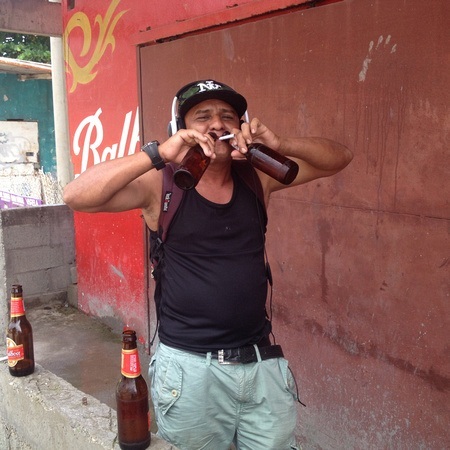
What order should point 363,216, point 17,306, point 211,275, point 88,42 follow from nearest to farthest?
point 211,275
point 17,306
point 363,216
point 88,42

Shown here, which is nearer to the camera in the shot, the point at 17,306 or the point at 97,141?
the point at 17,306

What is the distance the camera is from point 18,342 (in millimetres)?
Answer: 2912

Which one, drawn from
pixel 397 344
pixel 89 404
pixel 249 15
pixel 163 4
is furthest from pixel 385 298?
pixel 163 4

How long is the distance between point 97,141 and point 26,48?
13.6 meters

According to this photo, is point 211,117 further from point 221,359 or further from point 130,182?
point 221,359

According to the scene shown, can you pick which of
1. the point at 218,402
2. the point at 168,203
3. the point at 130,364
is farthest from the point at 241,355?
the point at 168,203

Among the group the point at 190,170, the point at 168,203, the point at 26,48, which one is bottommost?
the point at 168,203

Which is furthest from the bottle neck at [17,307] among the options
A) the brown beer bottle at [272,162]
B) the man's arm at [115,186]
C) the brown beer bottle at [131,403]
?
the brown beer bottle at [272,162]

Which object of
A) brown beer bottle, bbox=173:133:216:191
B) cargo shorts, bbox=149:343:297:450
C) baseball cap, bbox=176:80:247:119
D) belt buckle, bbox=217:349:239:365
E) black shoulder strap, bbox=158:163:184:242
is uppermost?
baseball cap, bbox=176:80:247:119

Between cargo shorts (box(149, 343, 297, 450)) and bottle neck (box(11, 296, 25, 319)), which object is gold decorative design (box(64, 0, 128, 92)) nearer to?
bottle neck (box(11, 296, 25, 319))

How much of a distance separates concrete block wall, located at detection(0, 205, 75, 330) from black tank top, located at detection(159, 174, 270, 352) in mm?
4802

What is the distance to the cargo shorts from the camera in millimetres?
2232

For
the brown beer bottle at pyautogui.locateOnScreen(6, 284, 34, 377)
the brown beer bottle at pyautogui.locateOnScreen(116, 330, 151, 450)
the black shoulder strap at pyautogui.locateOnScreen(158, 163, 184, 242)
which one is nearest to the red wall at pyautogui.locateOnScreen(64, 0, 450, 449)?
the black shoulder strap at pyautogui.locateOnScreen(158, 163, 184, 242)

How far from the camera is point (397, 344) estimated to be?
10.2 feet
